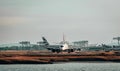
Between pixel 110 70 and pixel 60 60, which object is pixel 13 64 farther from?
pixel 110 70

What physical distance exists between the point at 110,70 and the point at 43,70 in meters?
17.0

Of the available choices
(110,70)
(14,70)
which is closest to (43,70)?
(14,70)

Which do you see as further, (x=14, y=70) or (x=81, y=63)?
(x=81, y=63)

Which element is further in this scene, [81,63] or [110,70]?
[81,63]

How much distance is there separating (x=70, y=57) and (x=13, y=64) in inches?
891

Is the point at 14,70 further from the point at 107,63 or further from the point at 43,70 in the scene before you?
the point at 107,63

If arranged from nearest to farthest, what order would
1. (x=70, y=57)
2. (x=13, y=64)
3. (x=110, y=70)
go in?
(x=110, y=70) < (x=13, y=64) < (x=70, y=57)

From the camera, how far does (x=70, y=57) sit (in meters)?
170

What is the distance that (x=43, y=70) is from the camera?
12512 cm

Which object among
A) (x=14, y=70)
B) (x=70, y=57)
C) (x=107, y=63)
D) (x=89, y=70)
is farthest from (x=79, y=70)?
(x=70, y=57)

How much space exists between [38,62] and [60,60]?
9.21 m

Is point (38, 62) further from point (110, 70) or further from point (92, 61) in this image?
point (110, 70)

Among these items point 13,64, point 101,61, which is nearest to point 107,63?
point 101,61

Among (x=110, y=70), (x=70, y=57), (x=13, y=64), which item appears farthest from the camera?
(x=70, y=57)
